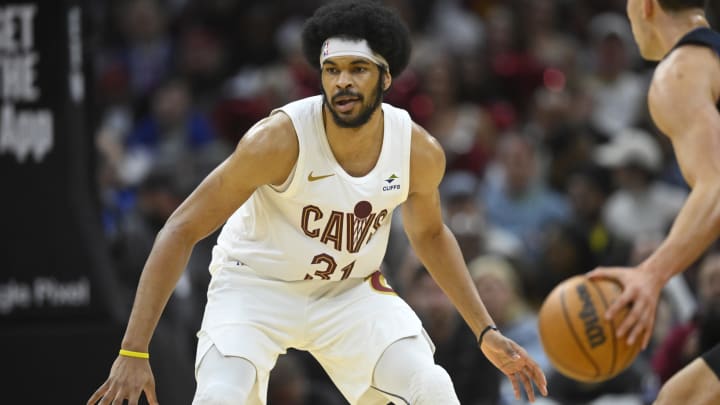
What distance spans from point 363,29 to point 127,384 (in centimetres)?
166

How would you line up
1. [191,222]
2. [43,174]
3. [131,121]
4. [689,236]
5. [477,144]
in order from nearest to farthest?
[689,236] → [191,222] → [43,174] → [477,144] → [131,121]

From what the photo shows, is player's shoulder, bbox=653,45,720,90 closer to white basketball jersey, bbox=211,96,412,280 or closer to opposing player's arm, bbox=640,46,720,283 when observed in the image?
opposing player's arm, bbox=640,46,720,283

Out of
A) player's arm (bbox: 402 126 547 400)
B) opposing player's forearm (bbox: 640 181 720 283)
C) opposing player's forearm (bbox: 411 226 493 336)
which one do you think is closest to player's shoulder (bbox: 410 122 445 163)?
player's arm (bbox: 402 126 547 400)

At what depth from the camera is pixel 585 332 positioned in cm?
450

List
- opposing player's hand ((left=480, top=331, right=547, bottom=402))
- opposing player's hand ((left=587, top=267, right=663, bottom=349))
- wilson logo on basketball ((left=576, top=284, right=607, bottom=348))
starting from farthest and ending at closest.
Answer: opposing player's hand ((left=480, top=331, right=547, bottom=402))
wilson logo on basketball ((left=576, top=284, right=607, bottom=348))
opposing player's hand ((left=587, top=267, right=663, bottom=349))

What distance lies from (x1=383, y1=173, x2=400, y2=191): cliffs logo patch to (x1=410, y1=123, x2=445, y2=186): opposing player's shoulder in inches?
4.9

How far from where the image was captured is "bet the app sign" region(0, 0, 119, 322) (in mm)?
6785

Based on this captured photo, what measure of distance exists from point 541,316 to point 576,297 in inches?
12.4

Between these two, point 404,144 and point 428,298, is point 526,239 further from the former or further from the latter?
point 404,144

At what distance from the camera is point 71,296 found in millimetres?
6832

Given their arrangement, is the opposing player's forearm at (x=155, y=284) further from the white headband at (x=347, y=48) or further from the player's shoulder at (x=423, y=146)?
the player's shoulder at (x=423, y=146)

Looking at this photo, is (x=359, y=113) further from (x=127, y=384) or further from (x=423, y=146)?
(x=127, y=384)

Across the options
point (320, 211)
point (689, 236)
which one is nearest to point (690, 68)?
point (689, 236)

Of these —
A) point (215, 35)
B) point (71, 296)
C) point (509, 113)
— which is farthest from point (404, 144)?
point (215, 35)
